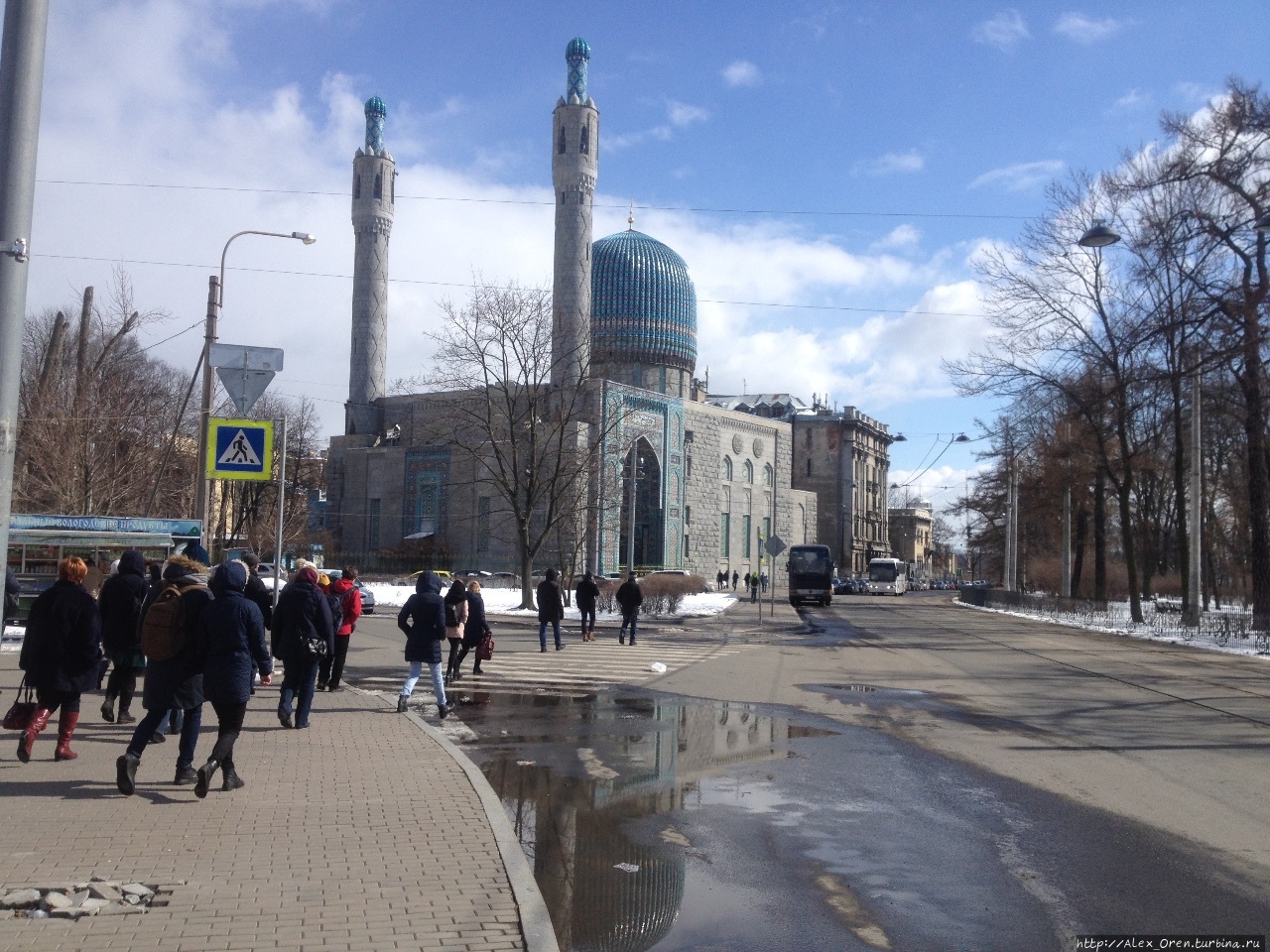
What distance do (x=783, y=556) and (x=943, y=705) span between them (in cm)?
8394

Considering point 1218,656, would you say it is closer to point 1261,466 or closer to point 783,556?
point 1261,466

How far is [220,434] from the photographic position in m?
13.8

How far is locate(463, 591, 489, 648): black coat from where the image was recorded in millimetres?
16234

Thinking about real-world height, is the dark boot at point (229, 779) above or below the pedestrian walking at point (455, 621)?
below

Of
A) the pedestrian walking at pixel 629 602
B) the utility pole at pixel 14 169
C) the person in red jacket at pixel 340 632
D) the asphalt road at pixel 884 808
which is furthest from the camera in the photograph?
the pedestrian walking at pixel 629 602

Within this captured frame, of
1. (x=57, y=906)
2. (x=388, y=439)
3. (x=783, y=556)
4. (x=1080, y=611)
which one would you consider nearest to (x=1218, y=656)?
(x=1080, y=611)

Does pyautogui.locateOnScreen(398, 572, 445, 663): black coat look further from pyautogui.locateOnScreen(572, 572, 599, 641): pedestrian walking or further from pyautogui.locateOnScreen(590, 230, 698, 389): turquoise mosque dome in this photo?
pyautogui.locateOnScreen(590, 230, 698, 389): turquoise mosque dome

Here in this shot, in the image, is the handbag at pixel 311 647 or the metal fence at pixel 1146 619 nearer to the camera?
the handbag at pixel 311 647

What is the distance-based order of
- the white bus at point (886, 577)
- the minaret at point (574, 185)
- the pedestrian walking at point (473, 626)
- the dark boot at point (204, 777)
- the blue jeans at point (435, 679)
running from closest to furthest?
the dark boot at point (204, 777)
the blue jeans at point (435, 679)
the pedestrian walking at point (473, 626)
the minaret at point (574, 185)
the white bus at point (886, 577)

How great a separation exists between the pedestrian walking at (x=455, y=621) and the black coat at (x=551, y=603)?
5.06 meters

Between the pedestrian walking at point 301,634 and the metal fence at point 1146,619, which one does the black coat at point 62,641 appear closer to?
the pedestrian walking at point 301,634

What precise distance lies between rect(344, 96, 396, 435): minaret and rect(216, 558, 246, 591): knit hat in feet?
222

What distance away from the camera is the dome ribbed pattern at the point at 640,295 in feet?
263

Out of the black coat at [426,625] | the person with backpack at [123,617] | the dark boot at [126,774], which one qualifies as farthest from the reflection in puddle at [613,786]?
the person with backpack at [123,617]
